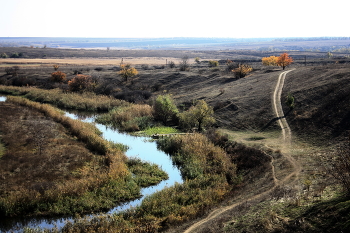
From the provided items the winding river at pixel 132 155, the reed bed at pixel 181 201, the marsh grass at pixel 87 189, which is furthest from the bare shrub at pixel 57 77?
the reed bed at pixel 181 201

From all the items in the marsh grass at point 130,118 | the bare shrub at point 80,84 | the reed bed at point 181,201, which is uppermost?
the bare shrub at point 80,84

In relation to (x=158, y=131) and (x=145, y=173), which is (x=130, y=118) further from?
(x=145, y=173)

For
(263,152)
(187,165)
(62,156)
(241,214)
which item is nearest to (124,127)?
(62,156)

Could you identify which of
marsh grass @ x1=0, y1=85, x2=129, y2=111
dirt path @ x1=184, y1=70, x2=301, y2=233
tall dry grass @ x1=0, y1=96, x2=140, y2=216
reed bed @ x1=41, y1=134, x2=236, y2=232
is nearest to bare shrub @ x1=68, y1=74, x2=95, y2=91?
marsh grass @ x1=0, y1=85, x2=129, y2=111

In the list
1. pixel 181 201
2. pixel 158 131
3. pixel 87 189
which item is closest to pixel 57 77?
pixel 158 131

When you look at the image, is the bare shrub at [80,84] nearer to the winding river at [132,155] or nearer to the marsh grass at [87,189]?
the winding river at [132,155]
